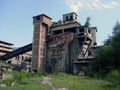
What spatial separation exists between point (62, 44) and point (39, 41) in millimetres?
6082

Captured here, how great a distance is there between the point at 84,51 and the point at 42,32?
36.5 ft

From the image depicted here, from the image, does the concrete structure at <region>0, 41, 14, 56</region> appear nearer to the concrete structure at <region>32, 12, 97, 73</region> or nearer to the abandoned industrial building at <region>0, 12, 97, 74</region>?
the abandoned industrial building at <region>0, 12, 97, 74</region>

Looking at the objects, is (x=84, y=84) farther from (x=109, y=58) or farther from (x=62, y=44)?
(x=62, y=44)

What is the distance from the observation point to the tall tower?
51709 millimetres

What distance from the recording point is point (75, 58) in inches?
1984

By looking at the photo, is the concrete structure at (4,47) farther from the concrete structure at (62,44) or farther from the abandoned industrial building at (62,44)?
the concrete structure at (62,44)

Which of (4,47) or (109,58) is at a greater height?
(4,47)

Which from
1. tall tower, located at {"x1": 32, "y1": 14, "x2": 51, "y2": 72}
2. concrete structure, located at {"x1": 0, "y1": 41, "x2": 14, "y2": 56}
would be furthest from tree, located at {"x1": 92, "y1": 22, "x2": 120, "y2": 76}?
concrete structure, located at {"x1": 0, "y1": 41, "x2": 14, "y2": 56}

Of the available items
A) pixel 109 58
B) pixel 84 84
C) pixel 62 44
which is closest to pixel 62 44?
pixel 62 44

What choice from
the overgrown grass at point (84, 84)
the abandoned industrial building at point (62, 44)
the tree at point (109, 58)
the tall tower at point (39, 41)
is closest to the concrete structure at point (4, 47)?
the abandoned industrial building at point (62, 44)

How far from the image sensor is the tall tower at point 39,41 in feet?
170

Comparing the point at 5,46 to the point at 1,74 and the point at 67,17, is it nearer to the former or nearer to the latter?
the point at 67,17

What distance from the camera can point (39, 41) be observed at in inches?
2063

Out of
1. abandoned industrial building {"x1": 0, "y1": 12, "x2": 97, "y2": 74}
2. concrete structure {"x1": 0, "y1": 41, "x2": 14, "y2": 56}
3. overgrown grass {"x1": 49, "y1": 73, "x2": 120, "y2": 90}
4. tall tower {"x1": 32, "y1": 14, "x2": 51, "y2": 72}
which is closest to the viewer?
overgrown grass {"x1": 49, "y1": 73, "x2": 120, "y2": 90}
